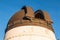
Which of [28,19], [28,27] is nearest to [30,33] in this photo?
[28,27]

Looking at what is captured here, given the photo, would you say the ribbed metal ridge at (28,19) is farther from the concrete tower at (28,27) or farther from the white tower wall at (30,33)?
the white tower wall at (30,33)

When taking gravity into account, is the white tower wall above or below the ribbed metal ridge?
below

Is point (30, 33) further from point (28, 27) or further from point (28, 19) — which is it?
point (28, 19)

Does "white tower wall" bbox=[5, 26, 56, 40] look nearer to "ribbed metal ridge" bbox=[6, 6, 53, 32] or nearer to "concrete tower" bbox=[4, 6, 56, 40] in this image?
"concrete tower" bbox=[4, 6, 56, 40]

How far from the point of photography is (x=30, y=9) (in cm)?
992

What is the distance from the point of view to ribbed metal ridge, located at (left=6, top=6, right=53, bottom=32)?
9.17m

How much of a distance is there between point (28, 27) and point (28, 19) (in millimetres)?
564

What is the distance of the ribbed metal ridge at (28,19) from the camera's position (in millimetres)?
9172

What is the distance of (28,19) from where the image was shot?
922 cm

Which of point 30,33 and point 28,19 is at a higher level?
point 28,19

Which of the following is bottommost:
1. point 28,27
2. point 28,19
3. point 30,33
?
point 30,33

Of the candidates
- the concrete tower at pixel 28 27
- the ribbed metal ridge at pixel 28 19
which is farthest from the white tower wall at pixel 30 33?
the ribbed metal ridge at pixel 28 19

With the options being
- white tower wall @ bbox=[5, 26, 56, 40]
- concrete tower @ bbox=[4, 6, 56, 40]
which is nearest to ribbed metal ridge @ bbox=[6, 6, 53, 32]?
concrete tower @ bbox=[4, 6, 56, 40]

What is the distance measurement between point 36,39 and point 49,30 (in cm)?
122
